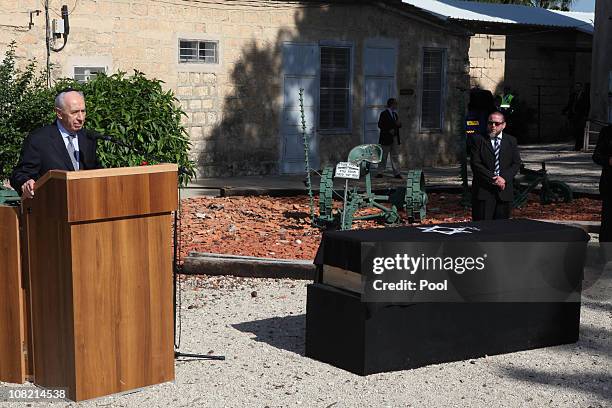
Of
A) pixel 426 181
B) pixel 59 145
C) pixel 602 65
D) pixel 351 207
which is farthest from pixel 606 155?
pixel 602 65

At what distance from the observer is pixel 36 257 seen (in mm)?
6148

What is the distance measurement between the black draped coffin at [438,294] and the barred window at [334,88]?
14.2 m

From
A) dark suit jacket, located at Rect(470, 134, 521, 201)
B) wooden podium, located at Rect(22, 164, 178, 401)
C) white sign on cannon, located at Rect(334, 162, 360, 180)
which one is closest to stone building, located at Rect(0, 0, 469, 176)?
white sign on cannon, located at Rect(334, 162, 360, 180)

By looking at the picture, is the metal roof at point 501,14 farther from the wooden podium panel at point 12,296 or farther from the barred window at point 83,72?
the wooden podium panel at point 12,296

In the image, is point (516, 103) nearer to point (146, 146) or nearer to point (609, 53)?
point (609, 53)

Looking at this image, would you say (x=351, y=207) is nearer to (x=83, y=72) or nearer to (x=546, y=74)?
(x=83, y=72)

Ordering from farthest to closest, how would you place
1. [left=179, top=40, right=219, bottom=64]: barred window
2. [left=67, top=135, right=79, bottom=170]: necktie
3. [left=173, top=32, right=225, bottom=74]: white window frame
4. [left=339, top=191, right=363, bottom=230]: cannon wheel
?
1. [left=179, top=40, right=219, bottom=64]: barred window
2. [left=173, top=32, right=225, bottom=74]: white window frame
3. [left=339, top=191, right=363, bottom=230]: cannon wheel
4. [left=67, top=135, right=79, bottom=170]: necktie

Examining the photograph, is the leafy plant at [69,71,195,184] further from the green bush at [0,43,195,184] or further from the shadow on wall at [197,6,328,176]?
the shadow on wall at [197,6,328,176]

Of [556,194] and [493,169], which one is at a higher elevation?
[493,169]

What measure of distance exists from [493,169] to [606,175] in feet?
4.47

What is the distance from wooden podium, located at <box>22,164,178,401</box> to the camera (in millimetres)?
5902

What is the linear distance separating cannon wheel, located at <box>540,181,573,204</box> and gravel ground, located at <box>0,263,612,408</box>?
707 centimetres

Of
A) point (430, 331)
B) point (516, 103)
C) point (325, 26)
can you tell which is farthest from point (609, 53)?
point (430, 331)

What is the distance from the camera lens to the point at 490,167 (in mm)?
10398
